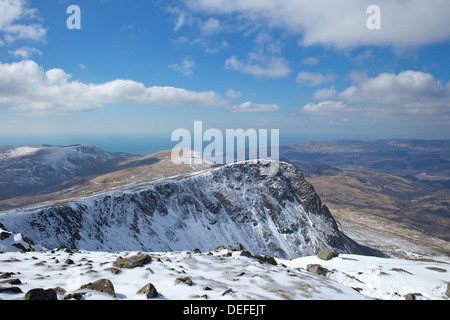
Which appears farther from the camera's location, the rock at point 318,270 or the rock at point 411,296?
the rock at point 318,270

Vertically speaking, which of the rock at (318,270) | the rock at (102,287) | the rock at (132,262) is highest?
the rock at (102,287)

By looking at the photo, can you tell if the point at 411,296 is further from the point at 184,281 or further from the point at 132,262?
the point at 132,262

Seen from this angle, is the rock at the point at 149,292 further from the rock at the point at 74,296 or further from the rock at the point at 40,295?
the rock at the point at 40,295

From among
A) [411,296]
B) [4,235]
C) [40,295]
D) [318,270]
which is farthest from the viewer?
[4,235]

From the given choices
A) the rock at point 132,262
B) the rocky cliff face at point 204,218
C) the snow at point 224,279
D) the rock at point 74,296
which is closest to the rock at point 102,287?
the snow at point 224,279

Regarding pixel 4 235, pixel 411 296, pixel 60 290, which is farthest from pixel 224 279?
pixel 4 235

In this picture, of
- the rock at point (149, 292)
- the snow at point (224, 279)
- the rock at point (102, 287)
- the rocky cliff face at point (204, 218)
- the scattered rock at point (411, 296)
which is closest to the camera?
the rock at point (149, 292)
